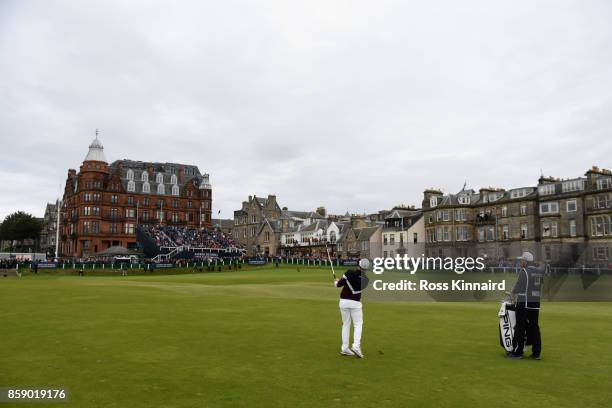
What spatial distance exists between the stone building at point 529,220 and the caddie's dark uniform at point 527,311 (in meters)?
52.9

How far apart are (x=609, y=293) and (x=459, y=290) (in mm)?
13771

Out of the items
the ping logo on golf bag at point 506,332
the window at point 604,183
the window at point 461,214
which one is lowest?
the ping logo on golf bag at point 506,332

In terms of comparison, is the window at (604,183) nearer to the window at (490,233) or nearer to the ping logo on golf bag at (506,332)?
the window at (490,233)

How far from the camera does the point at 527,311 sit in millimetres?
12969

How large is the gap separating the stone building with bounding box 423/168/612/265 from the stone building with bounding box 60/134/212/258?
206ft

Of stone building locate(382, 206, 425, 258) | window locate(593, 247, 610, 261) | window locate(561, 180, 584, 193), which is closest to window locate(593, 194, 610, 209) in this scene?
window locate(561, 180, 584, 193)

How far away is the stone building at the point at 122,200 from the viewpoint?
114m

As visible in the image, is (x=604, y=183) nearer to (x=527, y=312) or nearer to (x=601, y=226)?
(x=601, y=226)

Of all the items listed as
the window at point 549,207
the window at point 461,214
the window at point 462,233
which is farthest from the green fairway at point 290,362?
the window at point 461,214

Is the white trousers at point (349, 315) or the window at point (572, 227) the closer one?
the white trousers at point (349, 315)

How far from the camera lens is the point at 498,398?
30.0 ft

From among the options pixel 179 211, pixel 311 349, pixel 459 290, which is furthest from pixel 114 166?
pixel 311 349

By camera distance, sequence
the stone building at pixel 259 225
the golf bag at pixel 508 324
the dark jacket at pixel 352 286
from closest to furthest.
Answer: the golf bag at pixel 508 324, the dark jacket at pixel 352 286, the stone building at pixel 259 225

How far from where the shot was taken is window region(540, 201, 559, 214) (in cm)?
8312
